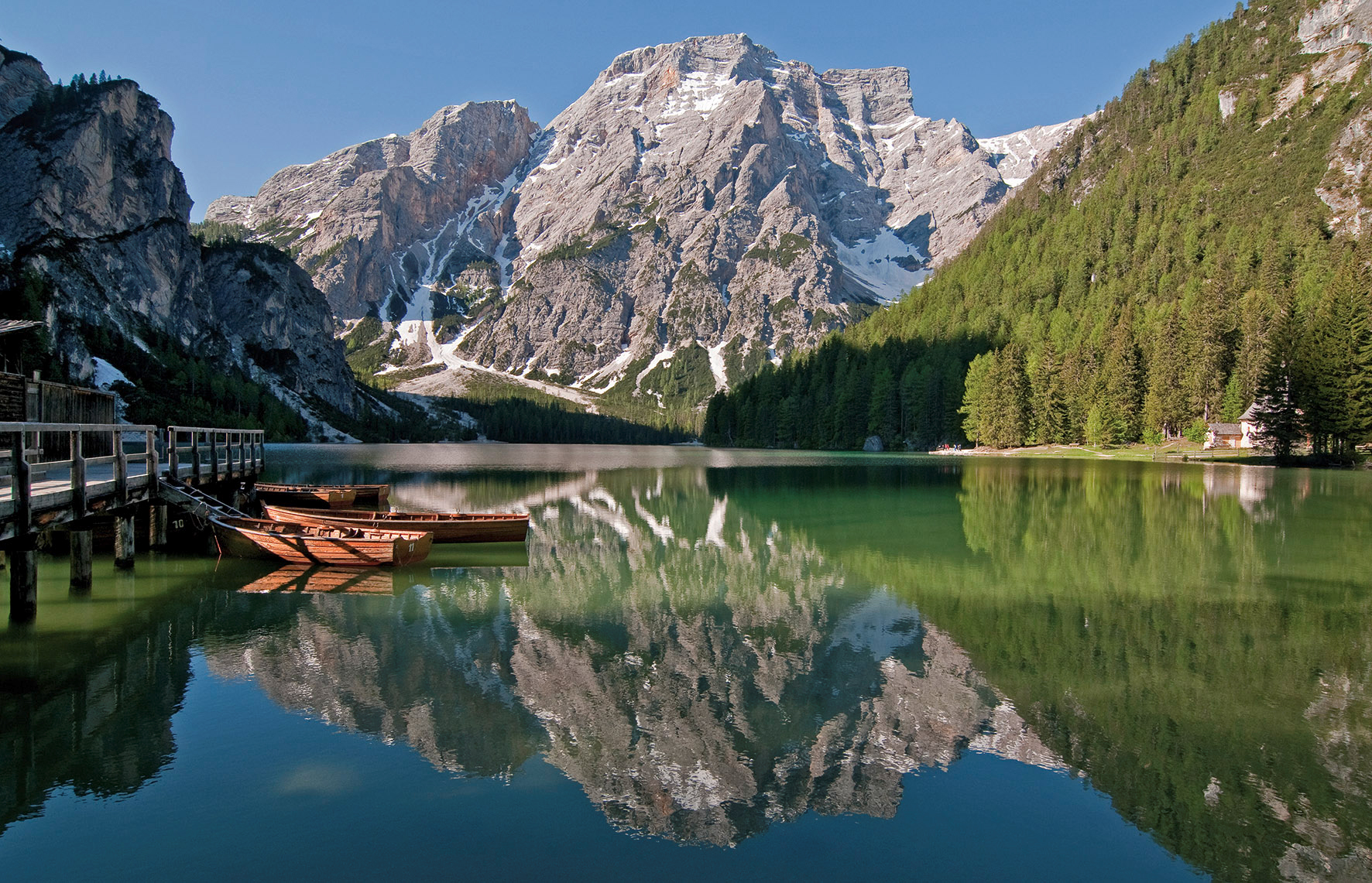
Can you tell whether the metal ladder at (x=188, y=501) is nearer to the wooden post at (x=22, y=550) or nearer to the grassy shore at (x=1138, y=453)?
the wooden post at (x=22, y=550)

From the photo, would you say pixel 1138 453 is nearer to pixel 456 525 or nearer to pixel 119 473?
pixel 456 525

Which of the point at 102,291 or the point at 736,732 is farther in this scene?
the point at 102,291

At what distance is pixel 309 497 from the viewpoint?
36875mm

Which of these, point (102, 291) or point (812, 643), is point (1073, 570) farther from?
point (102, 291)

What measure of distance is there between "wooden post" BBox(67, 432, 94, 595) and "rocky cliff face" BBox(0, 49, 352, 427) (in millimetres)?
130061

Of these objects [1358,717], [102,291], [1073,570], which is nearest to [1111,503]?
[1073,570]

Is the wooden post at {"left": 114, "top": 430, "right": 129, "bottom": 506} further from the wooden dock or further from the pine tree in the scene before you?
the pine tree

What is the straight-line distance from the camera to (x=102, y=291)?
6073 inches

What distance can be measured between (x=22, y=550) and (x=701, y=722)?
1492cm

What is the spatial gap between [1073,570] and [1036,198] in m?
162

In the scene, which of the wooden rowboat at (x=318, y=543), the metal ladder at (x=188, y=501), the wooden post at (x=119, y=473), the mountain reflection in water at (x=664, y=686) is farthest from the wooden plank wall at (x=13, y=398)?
the mountain reflection in water at (x=664, y=686)

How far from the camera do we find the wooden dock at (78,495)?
14.9 m

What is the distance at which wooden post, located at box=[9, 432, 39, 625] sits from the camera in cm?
1473

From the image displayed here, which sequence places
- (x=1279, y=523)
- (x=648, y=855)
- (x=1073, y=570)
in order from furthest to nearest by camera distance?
(x=1279, y=523) < (x=1073, y=570) < (x=648, y=855)
